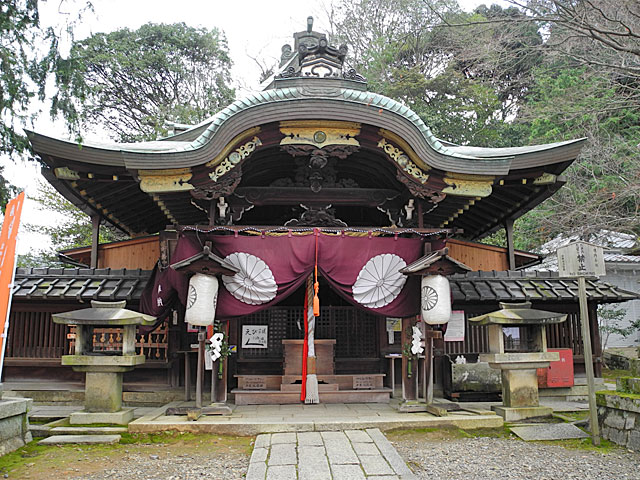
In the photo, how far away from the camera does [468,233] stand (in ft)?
39.8

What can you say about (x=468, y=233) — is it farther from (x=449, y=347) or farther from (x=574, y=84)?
(x=574, y=84)

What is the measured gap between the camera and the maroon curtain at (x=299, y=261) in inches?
311

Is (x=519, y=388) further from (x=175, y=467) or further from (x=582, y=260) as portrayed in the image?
(x=175, y=467)

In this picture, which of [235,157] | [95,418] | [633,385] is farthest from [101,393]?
[633,385]

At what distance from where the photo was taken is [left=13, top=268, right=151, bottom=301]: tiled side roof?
28.7 feet

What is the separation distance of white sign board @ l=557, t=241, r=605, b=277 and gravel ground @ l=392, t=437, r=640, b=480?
2.26m

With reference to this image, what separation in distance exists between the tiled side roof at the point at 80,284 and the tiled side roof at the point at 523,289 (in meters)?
6.03

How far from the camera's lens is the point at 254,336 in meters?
9.38

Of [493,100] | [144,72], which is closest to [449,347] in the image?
[493,100]

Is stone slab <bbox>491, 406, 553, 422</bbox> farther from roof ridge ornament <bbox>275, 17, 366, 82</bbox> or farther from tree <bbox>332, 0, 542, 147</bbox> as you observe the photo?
tree <bbox>332, 0, 542, 147</bbox>

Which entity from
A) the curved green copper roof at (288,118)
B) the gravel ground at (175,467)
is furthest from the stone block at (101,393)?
the curved green copper roof at (288,118)

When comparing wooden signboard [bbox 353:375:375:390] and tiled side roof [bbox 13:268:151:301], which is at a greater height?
tiled side roof [bbox 13:268:151:301]

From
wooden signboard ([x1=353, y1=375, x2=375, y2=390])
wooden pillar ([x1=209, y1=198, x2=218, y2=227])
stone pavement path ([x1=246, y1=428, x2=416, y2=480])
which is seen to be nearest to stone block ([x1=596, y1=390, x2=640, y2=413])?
stone pavement path ([x1=246, y1=428, x2=416, y2=480])

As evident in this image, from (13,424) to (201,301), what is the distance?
2734 mm
